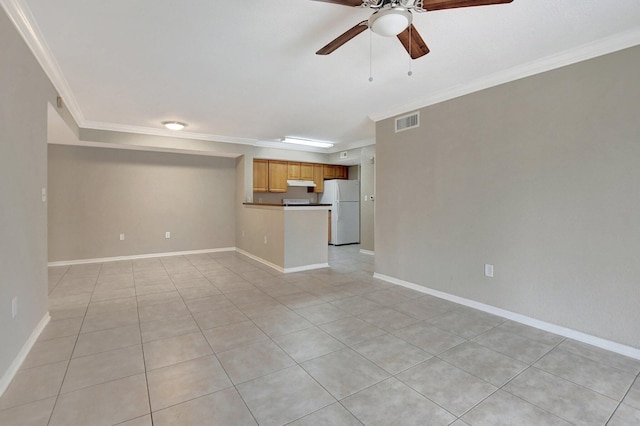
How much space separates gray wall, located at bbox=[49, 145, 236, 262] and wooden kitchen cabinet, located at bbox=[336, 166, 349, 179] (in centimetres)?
275

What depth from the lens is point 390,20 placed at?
1669mm

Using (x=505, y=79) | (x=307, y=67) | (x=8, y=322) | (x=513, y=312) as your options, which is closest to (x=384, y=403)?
(x=513, y=312)

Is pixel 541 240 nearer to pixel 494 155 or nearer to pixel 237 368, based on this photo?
pixel 494 155

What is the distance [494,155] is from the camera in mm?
3068

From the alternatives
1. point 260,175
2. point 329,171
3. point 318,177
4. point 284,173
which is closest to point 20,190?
point 260,175

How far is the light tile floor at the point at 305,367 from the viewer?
1.65m

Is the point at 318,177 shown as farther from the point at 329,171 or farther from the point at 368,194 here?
the point at 368,194

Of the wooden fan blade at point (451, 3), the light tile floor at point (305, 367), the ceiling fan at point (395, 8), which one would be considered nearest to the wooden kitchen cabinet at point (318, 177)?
the light tile floor at point (305, 367)

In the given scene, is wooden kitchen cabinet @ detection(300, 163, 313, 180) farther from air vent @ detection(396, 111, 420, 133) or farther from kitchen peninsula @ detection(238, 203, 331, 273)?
air vent @ detection(396, 111, 420, 133)

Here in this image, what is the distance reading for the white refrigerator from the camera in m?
7.53

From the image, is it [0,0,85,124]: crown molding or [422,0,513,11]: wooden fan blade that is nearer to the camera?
[422,0,513,11]: wooden fan blade

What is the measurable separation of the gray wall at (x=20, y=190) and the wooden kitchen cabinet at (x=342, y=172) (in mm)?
6125

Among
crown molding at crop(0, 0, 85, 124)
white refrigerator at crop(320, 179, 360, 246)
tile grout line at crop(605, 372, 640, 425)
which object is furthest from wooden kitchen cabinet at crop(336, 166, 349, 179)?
tile grout line at crop(605, 372, 640, 425)

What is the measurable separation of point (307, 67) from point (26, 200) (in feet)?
8.47
